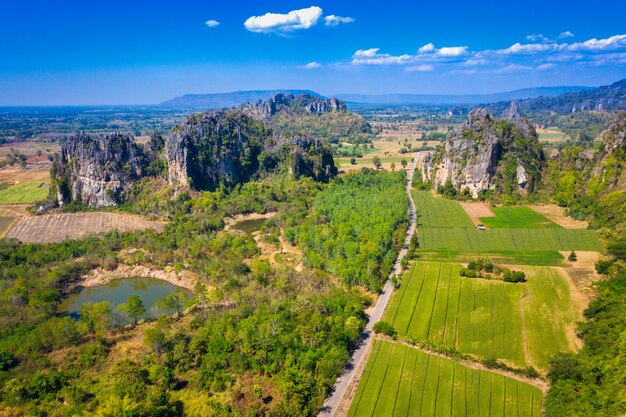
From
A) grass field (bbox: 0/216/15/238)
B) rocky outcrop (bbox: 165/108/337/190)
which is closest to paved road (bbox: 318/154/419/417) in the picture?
rocky outcrop (bbox: 165/108/337/190)

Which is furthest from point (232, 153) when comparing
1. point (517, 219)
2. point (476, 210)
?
point (517, 219)

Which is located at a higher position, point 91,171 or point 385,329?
point 91,171

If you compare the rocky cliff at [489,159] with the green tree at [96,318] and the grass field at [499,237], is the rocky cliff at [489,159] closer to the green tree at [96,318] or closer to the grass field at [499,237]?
the grass field at [499,237]

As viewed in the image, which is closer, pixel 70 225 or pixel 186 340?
pixel 186 340

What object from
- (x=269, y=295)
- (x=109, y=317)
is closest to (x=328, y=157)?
(x=269, y=295)

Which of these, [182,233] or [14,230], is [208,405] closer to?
[182,233]

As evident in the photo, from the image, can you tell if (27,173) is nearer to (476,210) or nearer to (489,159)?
(476,210)

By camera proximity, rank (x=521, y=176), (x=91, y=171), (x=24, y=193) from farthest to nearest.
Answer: (x=24, y=193) < (x=91, y=171) < (x=521, y=176)

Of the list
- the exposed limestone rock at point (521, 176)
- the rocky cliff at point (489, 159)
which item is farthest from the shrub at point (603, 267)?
the exposed limestone rock at point (521, 176)

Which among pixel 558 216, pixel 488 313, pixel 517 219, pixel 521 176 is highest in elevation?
pixel 521 176
